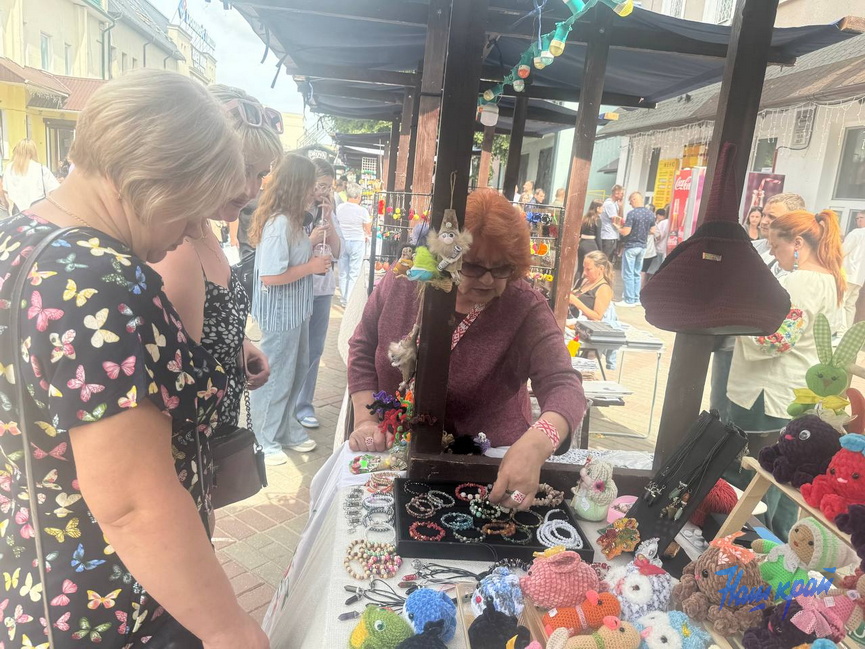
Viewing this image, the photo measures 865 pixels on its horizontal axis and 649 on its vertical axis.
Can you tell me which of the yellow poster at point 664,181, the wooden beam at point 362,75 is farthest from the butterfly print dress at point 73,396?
the yellow poster at point 664,181

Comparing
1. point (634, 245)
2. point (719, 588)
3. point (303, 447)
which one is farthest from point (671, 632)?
point (634, 245)

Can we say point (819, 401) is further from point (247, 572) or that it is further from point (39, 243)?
point (247, 572)

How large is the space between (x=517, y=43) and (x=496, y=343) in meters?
3.48

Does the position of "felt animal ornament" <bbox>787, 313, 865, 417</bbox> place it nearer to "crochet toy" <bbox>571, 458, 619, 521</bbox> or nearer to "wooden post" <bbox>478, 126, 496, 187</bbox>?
"crochet toy" <bbox>571, 458, 619, 521</bbox>

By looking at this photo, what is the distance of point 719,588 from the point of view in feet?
3.47

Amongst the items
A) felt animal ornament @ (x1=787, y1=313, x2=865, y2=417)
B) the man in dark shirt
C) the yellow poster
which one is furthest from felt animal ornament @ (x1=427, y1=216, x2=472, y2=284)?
the yellow poster

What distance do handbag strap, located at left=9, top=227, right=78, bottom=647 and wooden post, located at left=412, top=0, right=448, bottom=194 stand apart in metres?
3.44

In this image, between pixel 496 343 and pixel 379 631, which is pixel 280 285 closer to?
pixel 496 343

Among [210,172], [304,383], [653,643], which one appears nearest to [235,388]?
[210,172]

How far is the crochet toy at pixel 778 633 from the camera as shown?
0.95 metres

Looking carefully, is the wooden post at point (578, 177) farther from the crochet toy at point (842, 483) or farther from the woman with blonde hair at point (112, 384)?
the woman with blonde hair at point (112, 384)

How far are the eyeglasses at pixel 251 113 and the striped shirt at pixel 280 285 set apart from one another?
186cm

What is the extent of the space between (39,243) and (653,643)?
3.76ft

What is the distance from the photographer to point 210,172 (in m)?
0.96
